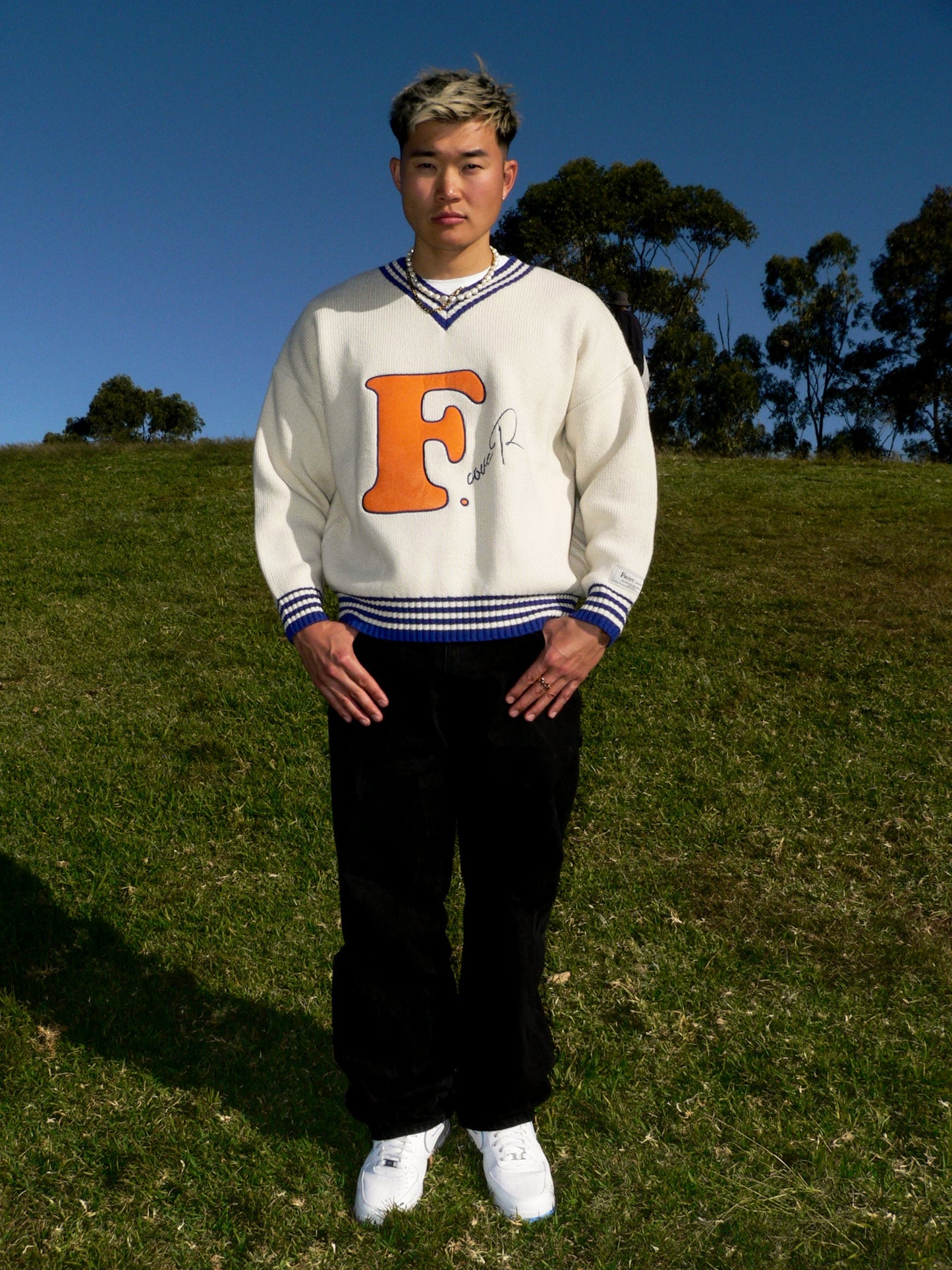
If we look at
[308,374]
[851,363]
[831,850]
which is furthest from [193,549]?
[851,363]

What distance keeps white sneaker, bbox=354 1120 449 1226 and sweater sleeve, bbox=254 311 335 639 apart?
187 cm

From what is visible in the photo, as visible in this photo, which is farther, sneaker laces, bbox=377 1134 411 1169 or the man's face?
sneaker laces, bbox=377 1134 411 1169

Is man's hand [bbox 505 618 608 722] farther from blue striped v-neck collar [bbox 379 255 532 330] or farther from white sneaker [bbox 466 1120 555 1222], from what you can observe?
white sneaker [bbox 466 1120 555 1222]

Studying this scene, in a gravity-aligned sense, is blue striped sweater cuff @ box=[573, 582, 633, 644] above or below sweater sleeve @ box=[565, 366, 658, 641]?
below

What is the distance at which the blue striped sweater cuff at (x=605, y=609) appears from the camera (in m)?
3.02

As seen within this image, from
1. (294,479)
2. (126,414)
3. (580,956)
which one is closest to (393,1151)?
(580,956)

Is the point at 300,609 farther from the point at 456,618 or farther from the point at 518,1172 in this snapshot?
the point at 518,1172

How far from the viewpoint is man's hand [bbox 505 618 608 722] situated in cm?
300

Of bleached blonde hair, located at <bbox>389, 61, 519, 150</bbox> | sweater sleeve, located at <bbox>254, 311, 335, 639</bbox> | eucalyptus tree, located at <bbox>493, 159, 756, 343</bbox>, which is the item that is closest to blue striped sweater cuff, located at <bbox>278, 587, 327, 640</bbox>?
sweater sleeve, located at <bbox>254, 311, 335, 639</bbox>

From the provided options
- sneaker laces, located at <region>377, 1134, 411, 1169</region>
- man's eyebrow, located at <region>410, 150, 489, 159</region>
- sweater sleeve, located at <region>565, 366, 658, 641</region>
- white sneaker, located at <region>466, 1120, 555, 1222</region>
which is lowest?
white sneaker, located at <region>466, 1120, 555, 1222</region>

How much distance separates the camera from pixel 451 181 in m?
2.91

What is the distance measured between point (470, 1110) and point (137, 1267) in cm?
122

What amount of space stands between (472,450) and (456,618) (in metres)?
0.51

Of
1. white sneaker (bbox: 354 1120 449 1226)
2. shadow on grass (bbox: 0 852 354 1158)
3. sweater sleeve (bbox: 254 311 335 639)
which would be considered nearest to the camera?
sweater sleeve (bbox: 254 311 335 639)
